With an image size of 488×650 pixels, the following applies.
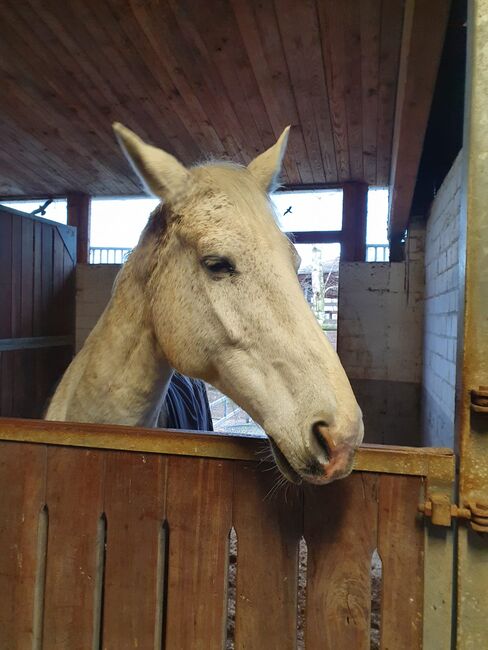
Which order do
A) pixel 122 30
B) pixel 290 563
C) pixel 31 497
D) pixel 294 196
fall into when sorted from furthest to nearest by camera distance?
pixel 294 196 → pixel 122 30 → pixel 31 497 → pixel 290 563

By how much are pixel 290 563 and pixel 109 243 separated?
507 cm

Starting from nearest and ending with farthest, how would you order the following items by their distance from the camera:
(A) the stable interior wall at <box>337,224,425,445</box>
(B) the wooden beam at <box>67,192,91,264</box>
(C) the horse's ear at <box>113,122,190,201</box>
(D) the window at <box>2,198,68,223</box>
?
(C) the horse's ear at <box>113,122,190,201</box> → (A) the stable interior wall at <box>337,224,425,445</box> → (B) the wooden beam at <box>67,192,91,264</box> → (D) the window at <box>2,198,68,223</box>

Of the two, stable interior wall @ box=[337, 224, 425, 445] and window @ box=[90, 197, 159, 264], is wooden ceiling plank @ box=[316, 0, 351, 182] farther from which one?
window @ box=[90, 197, 159, 264]

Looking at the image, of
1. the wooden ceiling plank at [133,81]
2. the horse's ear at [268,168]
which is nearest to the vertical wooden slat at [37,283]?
the wooden ceiling plank at [133,81]

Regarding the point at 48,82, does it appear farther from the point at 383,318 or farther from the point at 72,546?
the point at 383,318

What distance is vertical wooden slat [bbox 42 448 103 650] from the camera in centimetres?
91

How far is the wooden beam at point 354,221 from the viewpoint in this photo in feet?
14.0

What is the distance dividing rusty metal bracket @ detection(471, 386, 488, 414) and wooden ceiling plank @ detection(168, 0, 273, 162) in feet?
8.02

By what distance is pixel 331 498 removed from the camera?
81cm

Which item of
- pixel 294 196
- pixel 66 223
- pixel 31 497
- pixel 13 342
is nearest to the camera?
pixel 31 497

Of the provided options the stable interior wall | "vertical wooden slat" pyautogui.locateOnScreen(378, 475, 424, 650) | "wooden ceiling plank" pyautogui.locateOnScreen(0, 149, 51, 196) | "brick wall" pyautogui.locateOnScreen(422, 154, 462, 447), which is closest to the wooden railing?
"vertical wooden slat" pyautogui.locateOnScreen(378, 475, 424, 650)

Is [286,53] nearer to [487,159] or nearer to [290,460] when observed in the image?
[487,159]

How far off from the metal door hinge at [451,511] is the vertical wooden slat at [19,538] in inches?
30.8

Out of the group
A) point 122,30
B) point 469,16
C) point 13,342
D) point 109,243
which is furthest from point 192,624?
point 109,243
